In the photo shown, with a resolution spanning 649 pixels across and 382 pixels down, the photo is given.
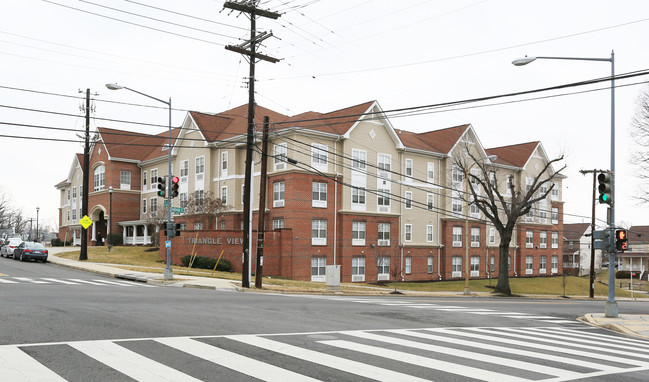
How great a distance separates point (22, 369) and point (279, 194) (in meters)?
35.1

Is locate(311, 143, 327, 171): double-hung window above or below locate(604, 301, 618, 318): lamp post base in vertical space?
above

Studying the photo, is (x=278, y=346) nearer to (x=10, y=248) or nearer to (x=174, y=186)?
(x=174, y=186)

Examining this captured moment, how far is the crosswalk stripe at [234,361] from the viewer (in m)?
7.27

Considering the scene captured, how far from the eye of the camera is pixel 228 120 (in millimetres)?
51469

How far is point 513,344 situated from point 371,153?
1356 inches

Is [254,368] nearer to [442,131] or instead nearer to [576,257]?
[442,131]

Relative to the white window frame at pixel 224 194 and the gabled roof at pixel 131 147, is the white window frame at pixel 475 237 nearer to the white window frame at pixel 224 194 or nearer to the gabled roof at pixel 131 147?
the white window frame at pixel 224 194

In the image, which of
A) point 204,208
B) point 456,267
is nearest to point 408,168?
point 456,267

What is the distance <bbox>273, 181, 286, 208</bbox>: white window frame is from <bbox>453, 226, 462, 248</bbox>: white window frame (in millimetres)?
20498

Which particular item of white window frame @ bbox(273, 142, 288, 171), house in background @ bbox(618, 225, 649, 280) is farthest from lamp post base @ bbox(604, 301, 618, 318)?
house in background @ bbox(618, 225, 649, 280)

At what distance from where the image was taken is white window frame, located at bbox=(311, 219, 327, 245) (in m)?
41.3

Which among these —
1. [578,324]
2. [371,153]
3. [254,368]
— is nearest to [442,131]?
[371,153]

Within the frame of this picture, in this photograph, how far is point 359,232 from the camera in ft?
146

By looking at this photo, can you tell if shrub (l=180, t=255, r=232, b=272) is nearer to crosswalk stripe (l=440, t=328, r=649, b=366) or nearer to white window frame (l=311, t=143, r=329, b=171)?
white window frame (l=311, t=143, r=329, b=171)
